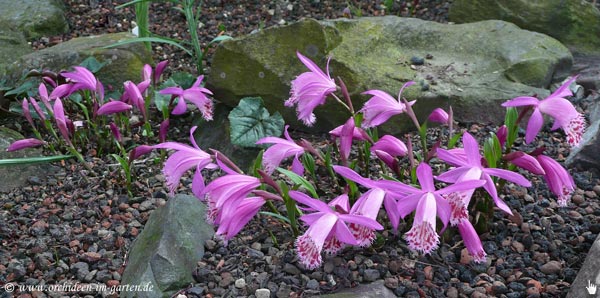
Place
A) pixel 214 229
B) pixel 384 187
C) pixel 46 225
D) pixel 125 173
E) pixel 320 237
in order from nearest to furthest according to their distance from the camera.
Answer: pixel 320 237
pixel 384 187
pixel 214 229
pixel 46 225
pixel 125 173

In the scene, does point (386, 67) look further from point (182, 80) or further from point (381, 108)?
point (381, 108)

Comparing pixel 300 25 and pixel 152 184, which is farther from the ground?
pixel 300 25

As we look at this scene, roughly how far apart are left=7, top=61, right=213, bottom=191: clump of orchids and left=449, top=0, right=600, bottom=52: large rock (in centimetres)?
217

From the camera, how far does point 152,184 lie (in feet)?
8.80

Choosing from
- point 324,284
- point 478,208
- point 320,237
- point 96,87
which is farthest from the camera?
point 96,87

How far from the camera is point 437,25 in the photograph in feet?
11.8

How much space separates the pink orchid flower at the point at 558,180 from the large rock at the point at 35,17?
3818 mm

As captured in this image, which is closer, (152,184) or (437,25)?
(152,184)

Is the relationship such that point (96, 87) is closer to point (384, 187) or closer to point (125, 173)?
point (125, 173)

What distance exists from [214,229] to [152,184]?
0.54 m

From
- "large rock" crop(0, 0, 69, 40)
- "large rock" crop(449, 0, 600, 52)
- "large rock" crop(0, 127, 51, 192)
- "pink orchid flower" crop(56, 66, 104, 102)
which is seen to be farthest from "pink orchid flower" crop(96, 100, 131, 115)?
"large rock" crop(449, 0, 600, 52)

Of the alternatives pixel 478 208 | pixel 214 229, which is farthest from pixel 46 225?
pixel 478 208

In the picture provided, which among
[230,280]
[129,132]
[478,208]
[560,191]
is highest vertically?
[560,191]

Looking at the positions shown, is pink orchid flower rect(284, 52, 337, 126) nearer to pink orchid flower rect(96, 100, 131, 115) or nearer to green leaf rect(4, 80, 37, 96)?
pink orchid flower rect(96, 100, 131, 115)
